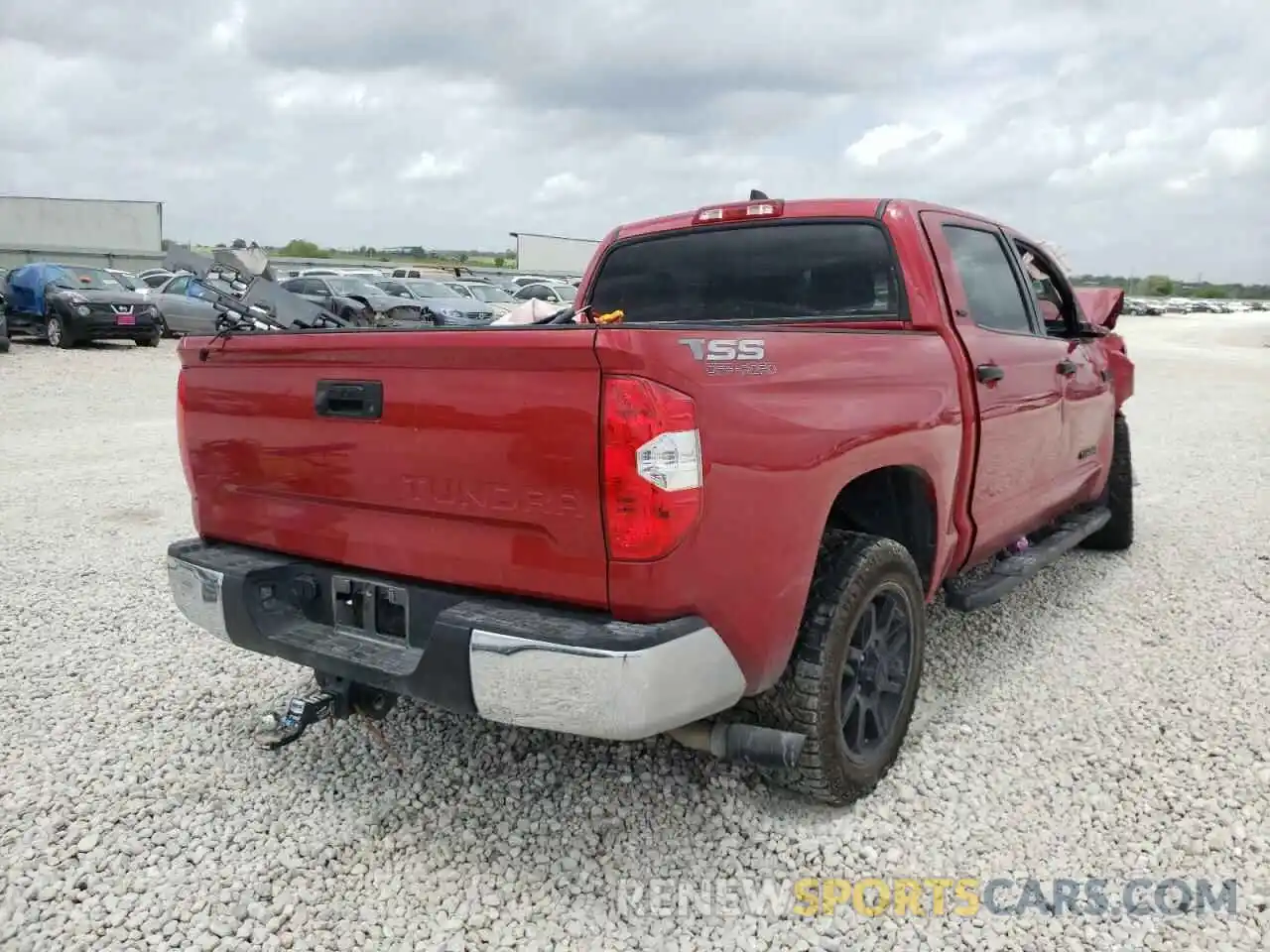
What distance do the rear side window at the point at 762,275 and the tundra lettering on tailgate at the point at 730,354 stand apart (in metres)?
1.25

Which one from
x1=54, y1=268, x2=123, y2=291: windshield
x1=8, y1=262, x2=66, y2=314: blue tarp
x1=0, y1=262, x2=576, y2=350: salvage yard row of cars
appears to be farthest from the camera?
x1=54, y1=268, x2=123, y2=291: windshield

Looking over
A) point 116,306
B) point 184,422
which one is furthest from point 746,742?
point 116,306

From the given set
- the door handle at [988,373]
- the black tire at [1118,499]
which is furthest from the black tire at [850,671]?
the black tire at [1118,499]

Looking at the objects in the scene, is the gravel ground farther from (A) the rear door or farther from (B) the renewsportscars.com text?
(A) the rear door

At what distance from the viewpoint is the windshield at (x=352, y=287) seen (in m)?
21.8

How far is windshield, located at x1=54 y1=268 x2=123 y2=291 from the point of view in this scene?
18353 mm

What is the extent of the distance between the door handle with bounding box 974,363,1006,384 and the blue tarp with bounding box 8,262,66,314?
18969 mm

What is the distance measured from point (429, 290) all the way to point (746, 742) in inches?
866

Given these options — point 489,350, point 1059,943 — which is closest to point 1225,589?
point 1059,943

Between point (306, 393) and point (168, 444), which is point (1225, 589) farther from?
point (168, 444)

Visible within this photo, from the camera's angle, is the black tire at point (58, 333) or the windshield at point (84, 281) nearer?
the black tire at point (58, 333)

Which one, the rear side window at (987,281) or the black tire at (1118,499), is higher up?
the rear side window at (987,281)

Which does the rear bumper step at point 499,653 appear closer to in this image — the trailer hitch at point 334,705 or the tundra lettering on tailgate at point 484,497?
the trailer hitch at point 334,705

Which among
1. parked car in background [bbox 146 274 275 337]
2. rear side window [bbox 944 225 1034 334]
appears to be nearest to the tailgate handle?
rear side window [bbox 944 225 1034 334]
